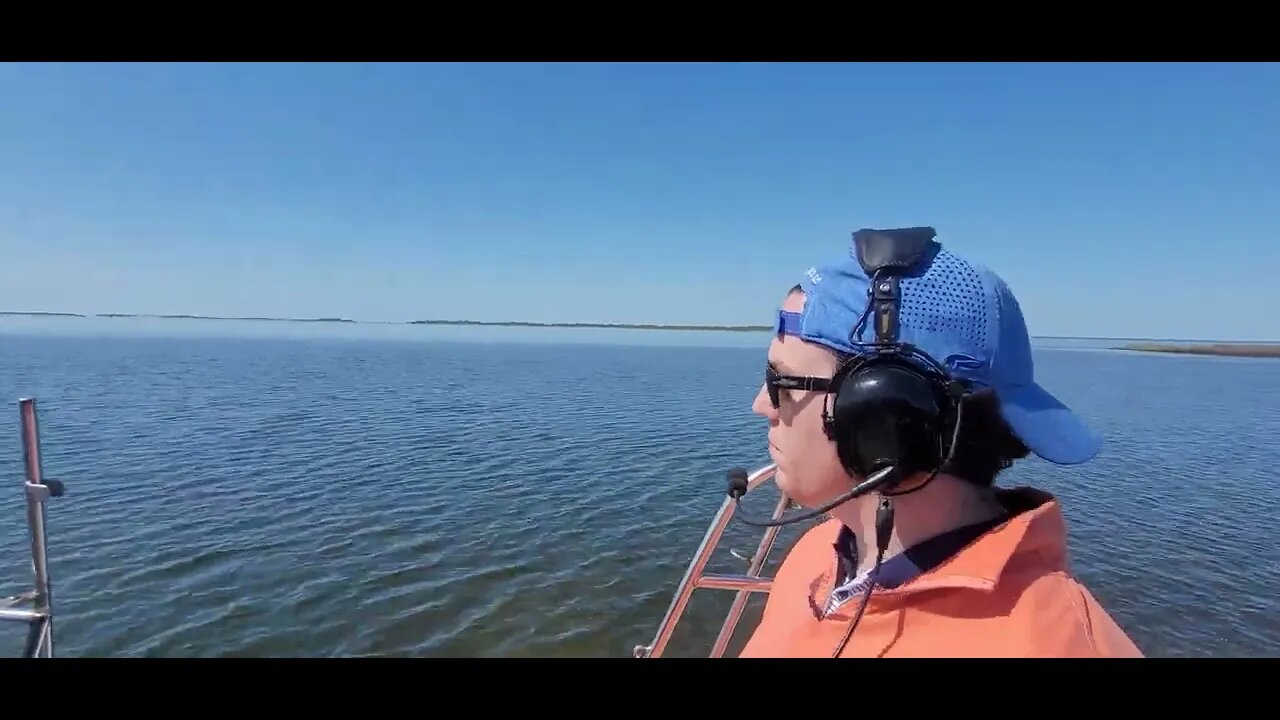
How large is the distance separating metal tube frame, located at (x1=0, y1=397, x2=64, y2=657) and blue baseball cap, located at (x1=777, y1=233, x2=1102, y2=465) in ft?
11.0

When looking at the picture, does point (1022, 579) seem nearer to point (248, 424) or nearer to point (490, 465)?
point (490, 465)

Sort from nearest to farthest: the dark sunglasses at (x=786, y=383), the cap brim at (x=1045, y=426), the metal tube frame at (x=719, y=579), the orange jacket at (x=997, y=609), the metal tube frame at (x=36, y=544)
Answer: the orange jacket at (x=997, y=609)
the cap brim at (x=1045, y=426)
the dark sunglasses at (x=786, y=383)
the metal tube frame at (x=36, y=544)
the metal tube frame at (x=719, y=579)

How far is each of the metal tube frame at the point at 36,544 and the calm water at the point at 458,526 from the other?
480 cm

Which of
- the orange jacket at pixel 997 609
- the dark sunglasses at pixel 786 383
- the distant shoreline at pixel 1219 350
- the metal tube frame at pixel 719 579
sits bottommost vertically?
the distant shoreline at pixel 1219 350

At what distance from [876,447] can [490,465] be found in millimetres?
14347

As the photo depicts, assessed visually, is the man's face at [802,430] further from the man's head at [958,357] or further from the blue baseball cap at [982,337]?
the blue baseball cap at [982,337]

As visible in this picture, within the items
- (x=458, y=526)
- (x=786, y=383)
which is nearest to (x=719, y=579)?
(x=786, y=383)

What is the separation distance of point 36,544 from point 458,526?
8324 mm

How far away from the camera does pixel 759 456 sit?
16.7m

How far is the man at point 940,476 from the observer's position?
1.44m

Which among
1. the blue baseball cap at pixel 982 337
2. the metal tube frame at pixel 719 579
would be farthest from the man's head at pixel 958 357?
the metal tube frame at pixel 719 579

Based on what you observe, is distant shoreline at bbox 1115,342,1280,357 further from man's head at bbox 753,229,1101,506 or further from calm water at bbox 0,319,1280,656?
man's head at bbox 753,229,1101,506
